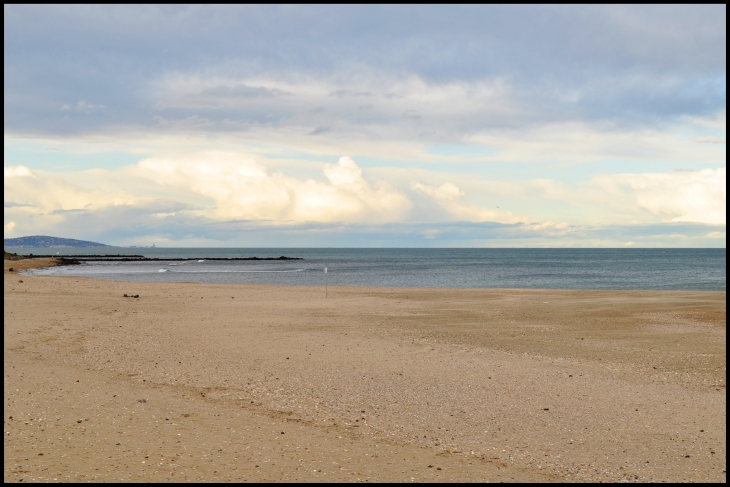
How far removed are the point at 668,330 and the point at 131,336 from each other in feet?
58.3

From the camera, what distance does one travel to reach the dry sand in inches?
299

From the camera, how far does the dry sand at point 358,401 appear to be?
7.60 m

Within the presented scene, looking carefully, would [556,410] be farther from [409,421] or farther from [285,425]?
[285,425]

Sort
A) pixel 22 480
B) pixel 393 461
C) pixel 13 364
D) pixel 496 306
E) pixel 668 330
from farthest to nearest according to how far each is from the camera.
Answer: pixel 496 306 → pixel 668 330 → pixel 13 364 → pixel 393 461 → pixel 22 480

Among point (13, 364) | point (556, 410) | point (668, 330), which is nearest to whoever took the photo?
point (556, 410)

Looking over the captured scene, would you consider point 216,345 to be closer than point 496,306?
Yes

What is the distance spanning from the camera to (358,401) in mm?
10625

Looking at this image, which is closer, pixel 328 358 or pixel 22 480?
pixel 22 480

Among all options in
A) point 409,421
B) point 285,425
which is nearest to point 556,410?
point 409,421

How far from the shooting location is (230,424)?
30.0 ft

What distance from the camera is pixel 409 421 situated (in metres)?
9.51

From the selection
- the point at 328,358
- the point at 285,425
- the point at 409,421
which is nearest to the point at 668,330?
the point at 328,358

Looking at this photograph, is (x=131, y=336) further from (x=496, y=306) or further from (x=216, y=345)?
(x=496, y=306)

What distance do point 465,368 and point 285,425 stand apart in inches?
224
